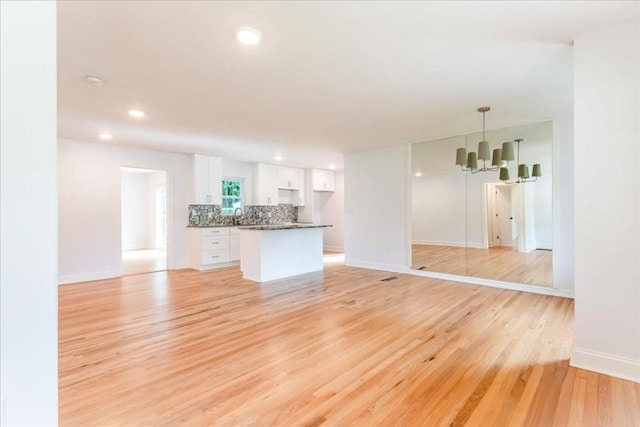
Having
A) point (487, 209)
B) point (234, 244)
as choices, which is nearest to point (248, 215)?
point (234, 244)

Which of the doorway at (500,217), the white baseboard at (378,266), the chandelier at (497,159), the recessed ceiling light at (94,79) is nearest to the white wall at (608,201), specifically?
the chandelier at (497,159)

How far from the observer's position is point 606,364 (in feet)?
7.25

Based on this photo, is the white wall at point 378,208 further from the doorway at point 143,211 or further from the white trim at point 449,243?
the doorway at point 143,211

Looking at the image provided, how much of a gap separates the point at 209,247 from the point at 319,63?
4.91 meters

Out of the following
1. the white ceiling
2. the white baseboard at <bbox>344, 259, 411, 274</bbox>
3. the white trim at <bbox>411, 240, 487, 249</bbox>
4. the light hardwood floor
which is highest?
the white ceiling

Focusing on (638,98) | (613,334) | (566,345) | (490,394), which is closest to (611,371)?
(613,334)

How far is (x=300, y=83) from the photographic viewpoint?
304 centimetres

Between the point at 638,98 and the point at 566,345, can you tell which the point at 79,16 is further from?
the point at 566,345

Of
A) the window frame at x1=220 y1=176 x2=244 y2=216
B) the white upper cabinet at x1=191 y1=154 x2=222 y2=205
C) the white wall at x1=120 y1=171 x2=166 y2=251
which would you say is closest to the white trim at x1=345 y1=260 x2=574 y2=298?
the window frame at x1=220 y1=176 x2=244 y2=216

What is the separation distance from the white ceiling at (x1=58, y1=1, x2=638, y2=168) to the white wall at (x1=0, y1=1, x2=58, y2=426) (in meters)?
1.44

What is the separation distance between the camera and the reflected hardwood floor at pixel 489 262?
15.2 feet

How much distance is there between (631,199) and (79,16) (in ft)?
12.5

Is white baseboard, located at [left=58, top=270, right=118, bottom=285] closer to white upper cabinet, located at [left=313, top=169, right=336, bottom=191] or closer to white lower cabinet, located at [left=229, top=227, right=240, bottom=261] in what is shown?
white lower cabinet, located at [left=229, top=227, right=240, bottom=261]

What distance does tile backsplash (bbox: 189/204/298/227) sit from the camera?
22.7 feet
